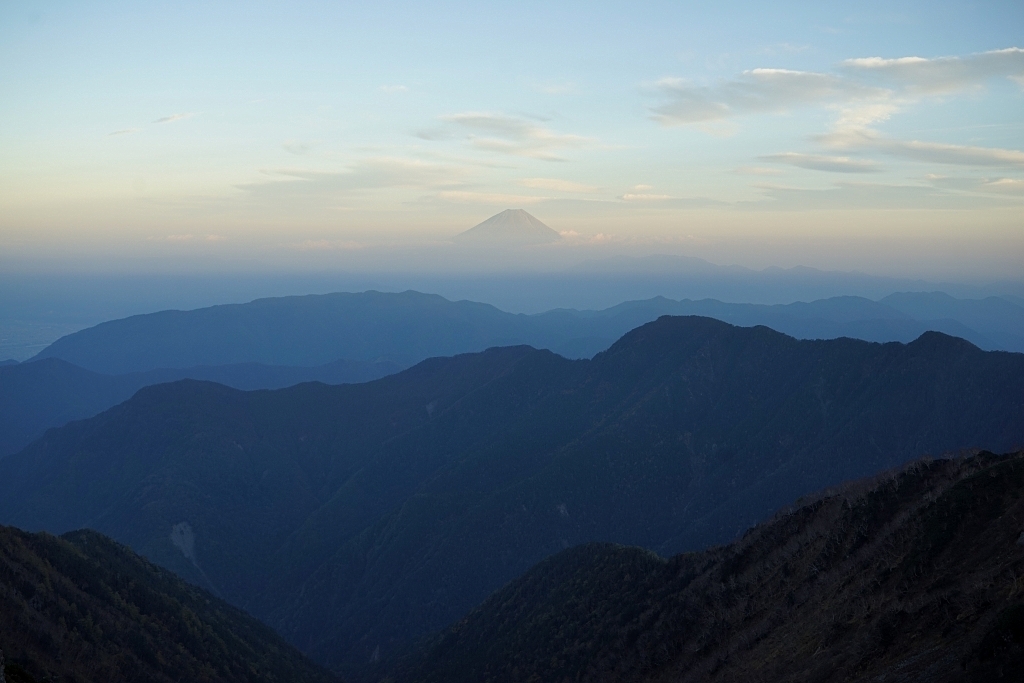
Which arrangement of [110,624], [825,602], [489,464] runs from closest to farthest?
1. [825,602]
2. [110,624]
3. [489,464]

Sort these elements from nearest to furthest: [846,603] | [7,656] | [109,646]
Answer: [846,603]
[7,656]
[109,646]

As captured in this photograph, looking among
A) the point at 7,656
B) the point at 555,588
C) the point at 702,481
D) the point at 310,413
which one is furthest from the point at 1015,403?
the point at 310,413

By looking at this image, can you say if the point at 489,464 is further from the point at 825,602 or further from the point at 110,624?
the point at 825,602

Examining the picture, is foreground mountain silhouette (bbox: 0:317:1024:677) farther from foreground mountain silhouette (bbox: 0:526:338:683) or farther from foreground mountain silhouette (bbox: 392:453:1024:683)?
foreground mountain silhouette (bbox: 392:453:1024:683)

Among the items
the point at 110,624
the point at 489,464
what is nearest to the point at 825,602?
the point at 110,624

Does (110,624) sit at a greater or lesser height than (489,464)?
greater

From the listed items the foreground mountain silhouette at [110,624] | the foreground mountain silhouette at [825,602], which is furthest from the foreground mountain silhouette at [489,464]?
the foreground mountain silhouette at [825,602]

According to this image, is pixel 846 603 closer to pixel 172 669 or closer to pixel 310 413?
pixel 172 669
